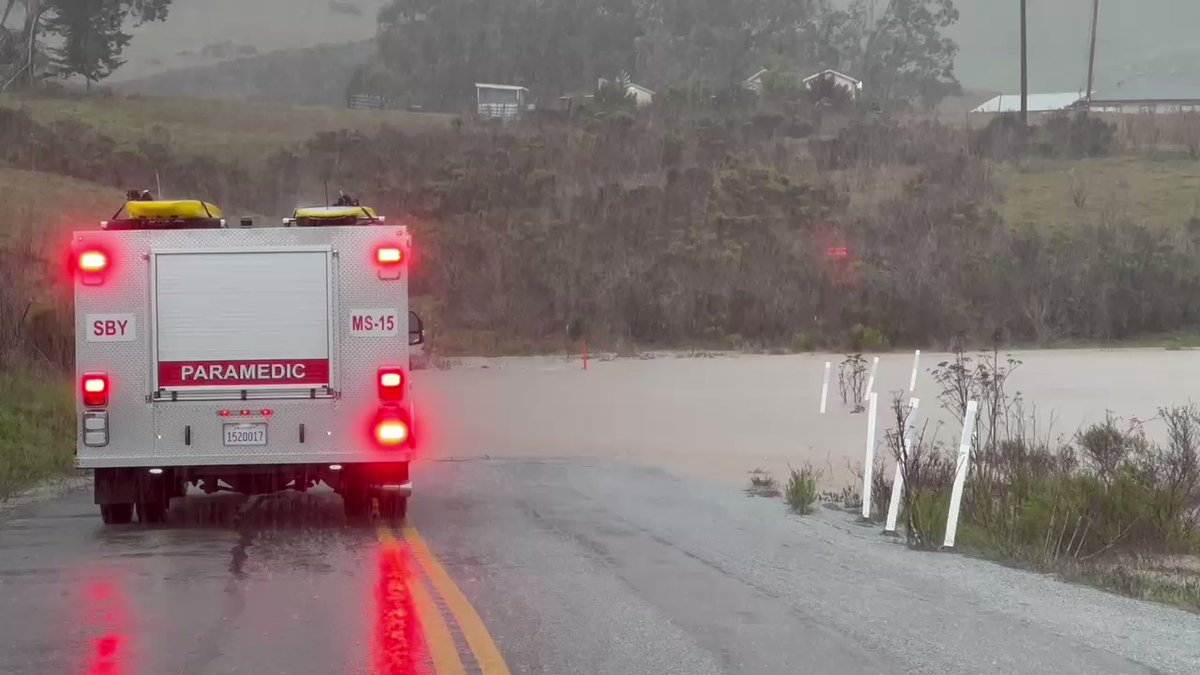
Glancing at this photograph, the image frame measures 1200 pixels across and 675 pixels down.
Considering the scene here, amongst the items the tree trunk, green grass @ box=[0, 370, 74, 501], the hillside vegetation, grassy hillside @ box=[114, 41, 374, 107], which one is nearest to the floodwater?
green grass @ box=[0, 370, 74, 501]

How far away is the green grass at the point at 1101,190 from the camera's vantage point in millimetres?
57781

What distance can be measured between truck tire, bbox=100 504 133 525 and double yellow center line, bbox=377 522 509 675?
3.05 m

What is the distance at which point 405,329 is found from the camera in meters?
12.2

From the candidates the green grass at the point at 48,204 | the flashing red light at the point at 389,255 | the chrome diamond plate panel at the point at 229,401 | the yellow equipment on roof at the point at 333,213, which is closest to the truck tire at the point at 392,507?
the chrome diamond plate panel at the point at 229,401

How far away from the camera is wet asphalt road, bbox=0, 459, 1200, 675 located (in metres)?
7.80

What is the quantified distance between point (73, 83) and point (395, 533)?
3006 inches

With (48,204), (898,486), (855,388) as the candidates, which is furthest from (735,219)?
(898,486)

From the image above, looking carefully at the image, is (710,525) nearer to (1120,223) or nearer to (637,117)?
(1120,223)

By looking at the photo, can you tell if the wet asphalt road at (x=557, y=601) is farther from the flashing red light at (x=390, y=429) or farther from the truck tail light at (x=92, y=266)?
the truck tail light at (x=92, y=266)

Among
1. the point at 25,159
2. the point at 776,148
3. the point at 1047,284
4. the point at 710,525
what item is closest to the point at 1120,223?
the point at 1047,284

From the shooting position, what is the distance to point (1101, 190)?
60.7 metres

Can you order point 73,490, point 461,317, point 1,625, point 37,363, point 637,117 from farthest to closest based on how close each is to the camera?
point 637,117 → point 461,317 → point 37,363 → point 73,490 → point 1,625

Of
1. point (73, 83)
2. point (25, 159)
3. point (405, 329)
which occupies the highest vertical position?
point (73, 83)

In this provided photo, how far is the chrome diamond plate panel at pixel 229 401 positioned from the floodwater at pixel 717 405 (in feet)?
21.5
